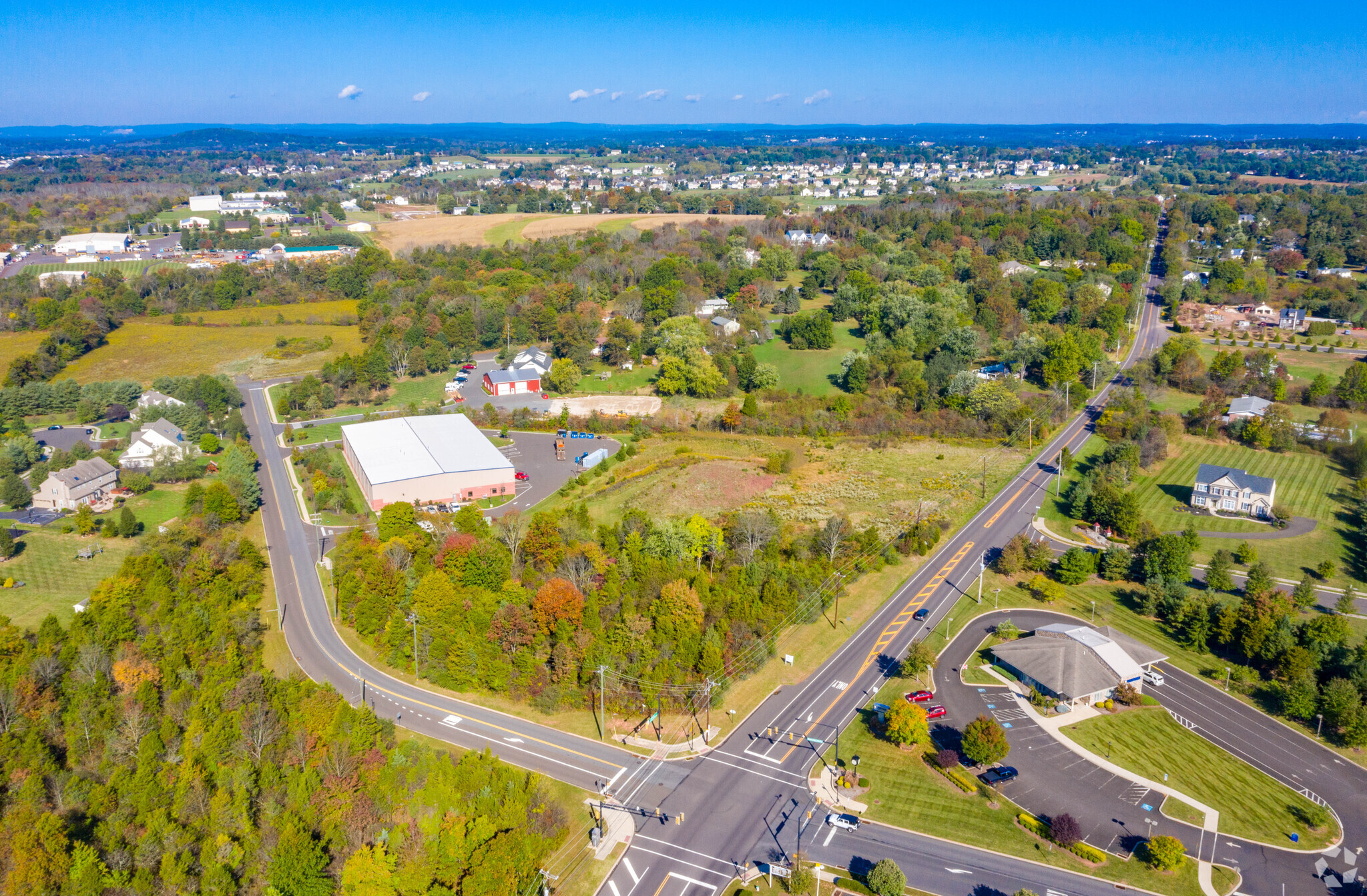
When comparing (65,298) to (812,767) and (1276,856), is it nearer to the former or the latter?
(812,767)

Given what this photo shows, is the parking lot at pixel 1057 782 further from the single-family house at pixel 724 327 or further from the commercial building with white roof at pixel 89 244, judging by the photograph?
the commercial building with white roof at pixel 89 244

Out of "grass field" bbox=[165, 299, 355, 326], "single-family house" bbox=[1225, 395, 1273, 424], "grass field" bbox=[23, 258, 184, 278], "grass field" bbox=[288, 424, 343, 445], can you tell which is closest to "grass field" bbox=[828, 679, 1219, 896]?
"single-family house" bbox=[1225, 395, 1273, 424]

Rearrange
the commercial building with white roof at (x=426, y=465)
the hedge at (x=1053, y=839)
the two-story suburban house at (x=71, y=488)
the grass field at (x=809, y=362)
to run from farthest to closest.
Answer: the grass field at (x=809, y=362) < the commercial building with white roof at (x=426, y=465) < the two-story suburban house at (x=71, y=488) < the hedge at (x=1053, y=839)

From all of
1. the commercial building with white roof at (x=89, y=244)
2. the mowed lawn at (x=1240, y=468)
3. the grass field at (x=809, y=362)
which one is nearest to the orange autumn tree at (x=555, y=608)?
the mowed lawn at (x=1240, y=468)

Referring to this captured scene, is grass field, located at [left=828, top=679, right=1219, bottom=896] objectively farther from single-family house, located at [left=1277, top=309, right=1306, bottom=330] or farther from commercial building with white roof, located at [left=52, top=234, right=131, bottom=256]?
commercial building with white roof, located at [left=52, top=234, right=131, bottom=256]

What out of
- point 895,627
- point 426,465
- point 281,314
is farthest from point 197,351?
point 895,627

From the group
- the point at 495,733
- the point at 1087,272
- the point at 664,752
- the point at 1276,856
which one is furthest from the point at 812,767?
the point at 1087,272
